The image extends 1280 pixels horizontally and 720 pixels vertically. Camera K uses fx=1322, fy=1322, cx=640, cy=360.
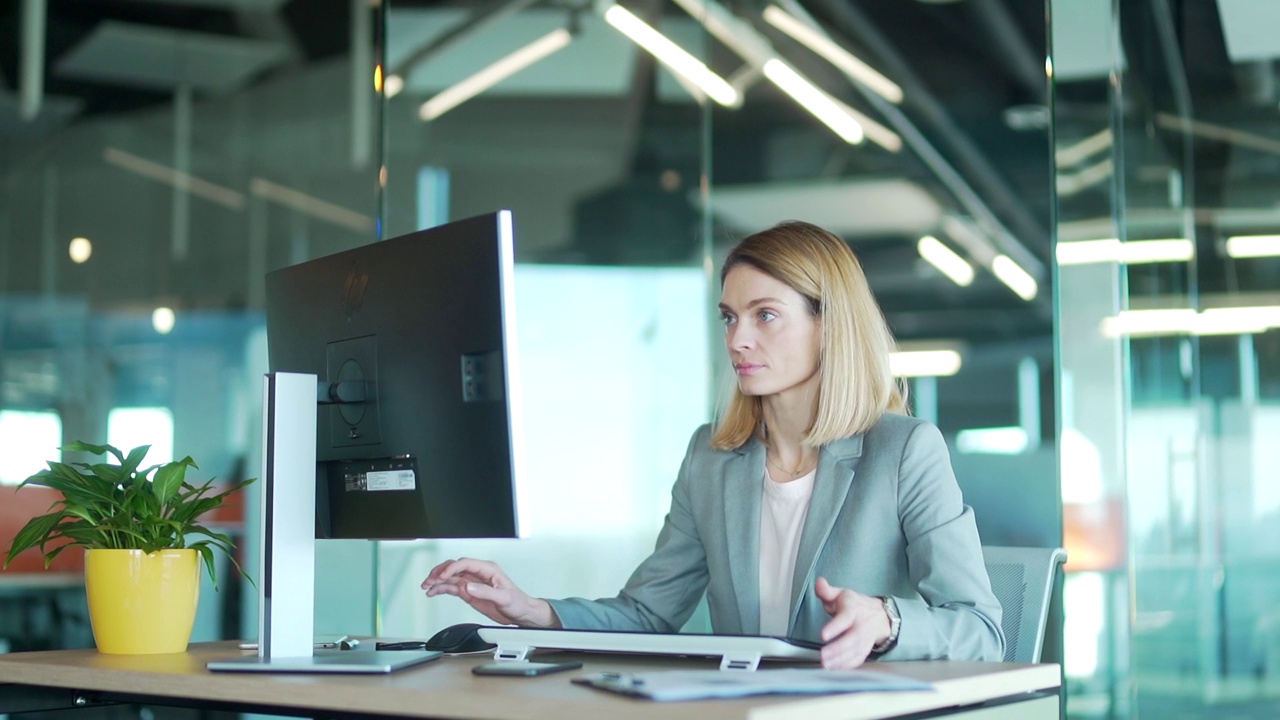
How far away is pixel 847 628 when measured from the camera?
5.00 feet

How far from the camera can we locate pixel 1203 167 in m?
3.32

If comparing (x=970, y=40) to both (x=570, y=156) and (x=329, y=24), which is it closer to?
(x=570, y=156)

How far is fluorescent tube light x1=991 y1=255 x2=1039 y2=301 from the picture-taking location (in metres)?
5.05

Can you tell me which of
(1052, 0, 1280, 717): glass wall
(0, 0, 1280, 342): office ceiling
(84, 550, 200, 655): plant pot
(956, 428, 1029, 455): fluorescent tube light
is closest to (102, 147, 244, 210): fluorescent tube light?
(0, 0, 1280, 342): office ceiling

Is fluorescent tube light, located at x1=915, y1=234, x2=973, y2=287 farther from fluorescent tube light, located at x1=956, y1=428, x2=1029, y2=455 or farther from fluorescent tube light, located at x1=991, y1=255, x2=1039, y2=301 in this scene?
fluorescent tube light, located at x1=956, y1=428, x2=1029, y2=455

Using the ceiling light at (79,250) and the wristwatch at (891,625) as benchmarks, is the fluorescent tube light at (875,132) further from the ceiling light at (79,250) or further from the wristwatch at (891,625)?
the ceiling light at (79,250)

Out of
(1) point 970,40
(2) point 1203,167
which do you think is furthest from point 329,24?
(2) point 1203,167

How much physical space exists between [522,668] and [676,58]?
2698 millimetres

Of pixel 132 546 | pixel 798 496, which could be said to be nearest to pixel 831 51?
pixel 798 496

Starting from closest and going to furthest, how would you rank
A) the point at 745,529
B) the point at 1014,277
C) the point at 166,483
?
the point at 166,483
the point at 745,529
the point at 1014,277

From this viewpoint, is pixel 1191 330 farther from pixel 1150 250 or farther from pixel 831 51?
pixel 831 51

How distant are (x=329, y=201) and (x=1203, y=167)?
3.99m

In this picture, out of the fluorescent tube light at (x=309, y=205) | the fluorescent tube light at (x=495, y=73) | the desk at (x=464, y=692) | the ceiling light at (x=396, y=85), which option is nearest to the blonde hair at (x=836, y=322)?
the desk at (x=464, y=692)

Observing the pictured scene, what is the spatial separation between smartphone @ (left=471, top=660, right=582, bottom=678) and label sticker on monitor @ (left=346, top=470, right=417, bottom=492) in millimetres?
271
